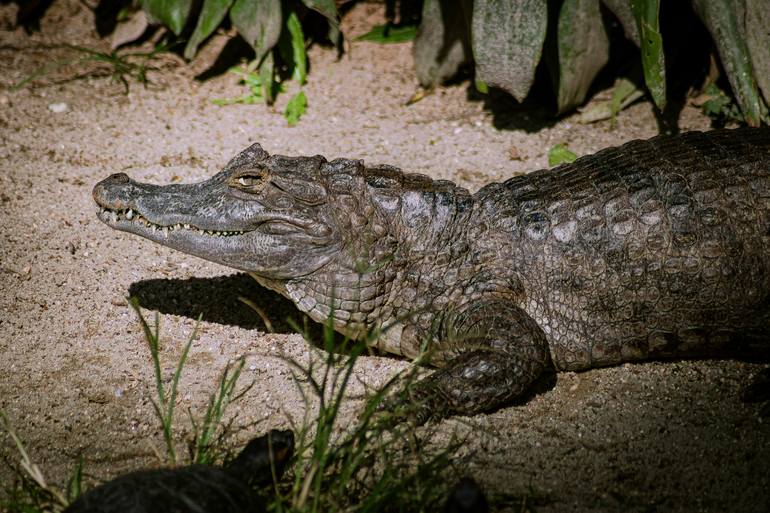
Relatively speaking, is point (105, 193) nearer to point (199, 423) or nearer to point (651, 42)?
point (199, 423)

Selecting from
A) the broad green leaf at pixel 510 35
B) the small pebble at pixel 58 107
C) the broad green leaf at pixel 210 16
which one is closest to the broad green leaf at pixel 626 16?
the broad green leaf at pixel 510 35

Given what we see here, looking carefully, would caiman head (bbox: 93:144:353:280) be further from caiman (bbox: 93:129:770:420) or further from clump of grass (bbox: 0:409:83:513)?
clump of grass (bbox: 0:409:83:513)

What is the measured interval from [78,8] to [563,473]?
5.63m

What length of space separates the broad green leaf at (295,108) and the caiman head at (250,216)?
5.76 feet

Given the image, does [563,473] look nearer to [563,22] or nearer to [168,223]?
[168,223]

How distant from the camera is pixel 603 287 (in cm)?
371

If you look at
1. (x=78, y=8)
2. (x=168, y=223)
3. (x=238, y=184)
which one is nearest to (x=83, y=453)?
(x=168, y=223)

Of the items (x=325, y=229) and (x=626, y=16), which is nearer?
(x=325, y=229)

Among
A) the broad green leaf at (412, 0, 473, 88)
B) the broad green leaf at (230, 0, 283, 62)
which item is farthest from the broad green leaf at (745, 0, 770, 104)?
the broad green leaf at (230, 0, 283, 62)

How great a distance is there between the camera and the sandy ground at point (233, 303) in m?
3.28

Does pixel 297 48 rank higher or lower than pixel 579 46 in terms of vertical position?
lower

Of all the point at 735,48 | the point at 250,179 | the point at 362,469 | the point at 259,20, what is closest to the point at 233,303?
the point at 250,179

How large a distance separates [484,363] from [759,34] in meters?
2.82

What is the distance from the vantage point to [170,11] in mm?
5699
